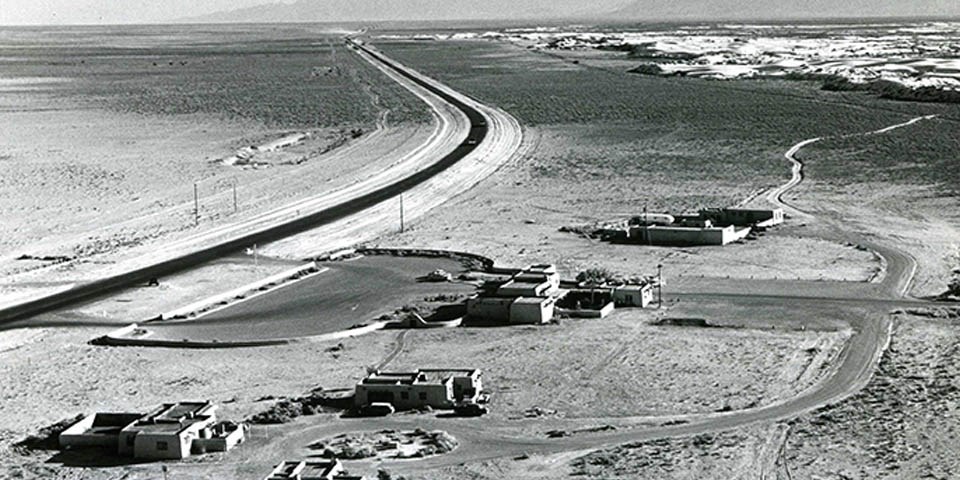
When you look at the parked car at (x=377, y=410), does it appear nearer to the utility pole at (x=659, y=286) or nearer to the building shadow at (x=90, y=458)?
the building shadow at (x=90, y=458)

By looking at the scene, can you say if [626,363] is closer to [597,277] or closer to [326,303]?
[597,277]

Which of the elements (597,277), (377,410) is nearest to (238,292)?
(597,277)

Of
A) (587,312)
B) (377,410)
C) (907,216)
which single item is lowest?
(907,216)

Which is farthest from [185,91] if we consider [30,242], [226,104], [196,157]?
[30,242]

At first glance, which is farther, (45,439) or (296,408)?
(296,408)

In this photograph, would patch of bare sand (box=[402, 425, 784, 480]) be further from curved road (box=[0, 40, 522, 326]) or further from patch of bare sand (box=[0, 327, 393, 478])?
curved road (box=[0, 40, 522, 326])

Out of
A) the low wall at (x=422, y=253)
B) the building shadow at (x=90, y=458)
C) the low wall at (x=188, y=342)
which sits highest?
the building shadow at (x=90, y=458)

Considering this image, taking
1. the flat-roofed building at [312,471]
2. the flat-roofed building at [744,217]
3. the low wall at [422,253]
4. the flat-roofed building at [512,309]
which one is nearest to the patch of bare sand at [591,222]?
the low wall at [422,253]

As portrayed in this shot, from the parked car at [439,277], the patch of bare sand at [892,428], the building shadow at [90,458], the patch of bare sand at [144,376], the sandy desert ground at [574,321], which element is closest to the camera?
the patch of bare sand at [892,428]
